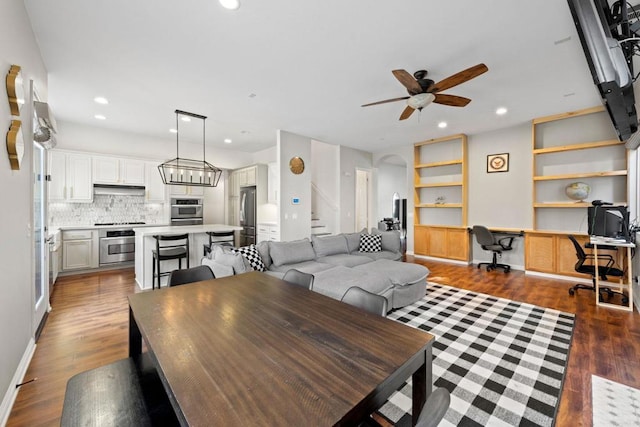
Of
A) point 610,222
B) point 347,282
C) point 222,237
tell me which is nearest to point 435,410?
point 347,282

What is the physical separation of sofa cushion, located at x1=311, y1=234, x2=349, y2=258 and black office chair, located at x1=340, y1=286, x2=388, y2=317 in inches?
107

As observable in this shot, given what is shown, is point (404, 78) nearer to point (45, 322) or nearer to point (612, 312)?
point (612, 312)

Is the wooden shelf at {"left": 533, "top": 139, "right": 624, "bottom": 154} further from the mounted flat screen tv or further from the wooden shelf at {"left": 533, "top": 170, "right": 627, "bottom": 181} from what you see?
the mounted flat screen tv

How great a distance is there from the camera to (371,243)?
5176mm

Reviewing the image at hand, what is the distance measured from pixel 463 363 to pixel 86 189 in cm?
696

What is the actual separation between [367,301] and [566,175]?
5225 mm

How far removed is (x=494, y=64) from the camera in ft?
10.2

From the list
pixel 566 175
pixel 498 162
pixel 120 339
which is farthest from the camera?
pixel 498 162

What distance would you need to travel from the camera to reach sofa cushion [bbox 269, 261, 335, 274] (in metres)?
3.74

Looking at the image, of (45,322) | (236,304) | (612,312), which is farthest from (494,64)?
(45,322)

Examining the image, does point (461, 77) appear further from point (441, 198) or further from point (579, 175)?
point (441, 198)

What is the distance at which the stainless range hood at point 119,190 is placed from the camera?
223 inches

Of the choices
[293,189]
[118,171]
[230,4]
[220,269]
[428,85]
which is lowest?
[220,269]

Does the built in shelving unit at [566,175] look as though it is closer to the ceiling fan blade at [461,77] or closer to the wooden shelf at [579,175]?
the wooden shelf at [579,175]
